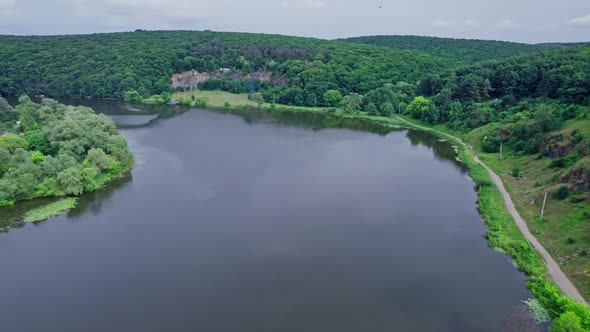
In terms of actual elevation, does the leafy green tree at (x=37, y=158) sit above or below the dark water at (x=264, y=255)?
above

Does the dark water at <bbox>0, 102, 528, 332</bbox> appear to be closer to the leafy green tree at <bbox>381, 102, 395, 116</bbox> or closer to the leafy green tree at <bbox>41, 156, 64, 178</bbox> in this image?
the leafy green tree at <bbox>41, 156, 64, 178</bbox>

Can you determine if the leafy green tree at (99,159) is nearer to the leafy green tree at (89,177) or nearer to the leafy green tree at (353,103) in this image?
the leafy green tree at (89,177)

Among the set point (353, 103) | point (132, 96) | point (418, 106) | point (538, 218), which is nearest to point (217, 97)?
point (132, 96)

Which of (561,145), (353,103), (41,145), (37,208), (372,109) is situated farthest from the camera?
(353,103)

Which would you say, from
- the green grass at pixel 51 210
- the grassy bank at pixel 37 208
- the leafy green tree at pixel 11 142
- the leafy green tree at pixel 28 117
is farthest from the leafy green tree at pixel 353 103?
the green grass at pixel 51 210

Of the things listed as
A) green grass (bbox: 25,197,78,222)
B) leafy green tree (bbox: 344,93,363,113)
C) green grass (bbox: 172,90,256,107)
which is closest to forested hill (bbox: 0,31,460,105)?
green grass (bbox: 172,90,256,107)

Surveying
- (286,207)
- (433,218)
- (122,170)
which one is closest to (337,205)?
(286,207)

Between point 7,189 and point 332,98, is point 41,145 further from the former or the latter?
point 332,98
